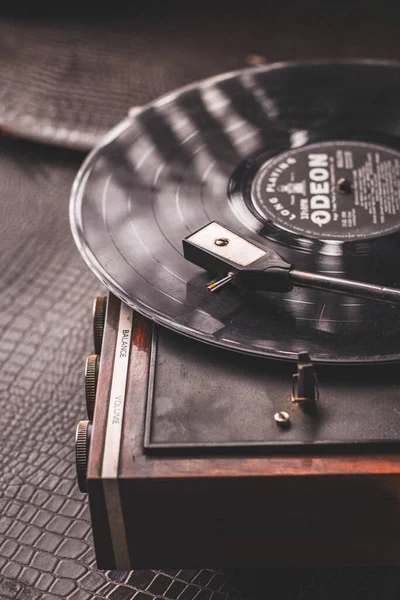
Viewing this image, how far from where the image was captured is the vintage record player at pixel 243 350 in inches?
33.6

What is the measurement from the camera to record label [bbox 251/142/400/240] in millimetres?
1142

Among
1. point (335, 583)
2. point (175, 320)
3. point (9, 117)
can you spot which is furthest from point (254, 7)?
point (335, 583)

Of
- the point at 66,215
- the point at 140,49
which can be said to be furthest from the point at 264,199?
the point at 140,49

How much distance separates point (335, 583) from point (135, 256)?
48 cm

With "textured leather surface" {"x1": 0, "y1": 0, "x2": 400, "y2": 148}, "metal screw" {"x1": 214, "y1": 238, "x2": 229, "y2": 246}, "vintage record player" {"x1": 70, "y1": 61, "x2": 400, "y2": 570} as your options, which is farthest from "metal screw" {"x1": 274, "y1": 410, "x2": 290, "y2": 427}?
"textured leather surface" {"x1": 0, "y1": 0, "x2": 400, "y2": 148}

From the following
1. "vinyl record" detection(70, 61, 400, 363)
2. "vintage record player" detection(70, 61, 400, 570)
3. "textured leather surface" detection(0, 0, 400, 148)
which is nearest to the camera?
"vintage record player" detection(70, 61, 400, 570)

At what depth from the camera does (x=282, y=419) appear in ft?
2.86

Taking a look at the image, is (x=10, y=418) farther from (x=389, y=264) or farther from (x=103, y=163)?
(x=389, y=264)

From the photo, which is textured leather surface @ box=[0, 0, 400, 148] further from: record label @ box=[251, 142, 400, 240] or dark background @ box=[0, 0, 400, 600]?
record label @ box=[251, 142, 400, 240]

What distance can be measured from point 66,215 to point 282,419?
0.90 m

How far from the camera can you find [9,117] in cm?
182

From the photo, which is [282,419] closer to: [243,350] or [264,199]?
[243,350]

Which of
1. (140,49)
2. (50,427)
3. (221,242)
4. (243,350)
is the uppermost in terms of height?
(140,49)

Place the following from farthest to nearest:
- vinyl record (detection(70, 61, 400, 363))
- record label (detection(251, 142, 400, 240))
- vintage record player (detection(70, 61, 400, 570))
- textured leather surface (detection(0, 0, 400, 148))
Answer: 1. textured leather surface (detection(0, 0, 400, 148))
2. record label (detection(251, 142, 400, 240))
3. vinyl record (detection(70, 61, 400, 363))
4. vintage record player (detection(70, 61, 400, 570))
